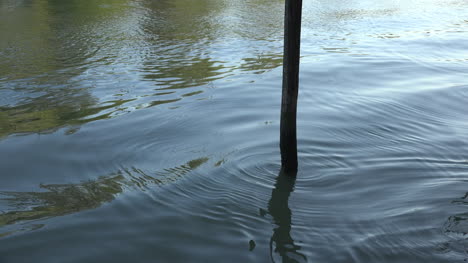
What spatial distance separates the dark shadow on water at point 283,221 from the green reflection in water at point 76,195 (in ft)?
3.83

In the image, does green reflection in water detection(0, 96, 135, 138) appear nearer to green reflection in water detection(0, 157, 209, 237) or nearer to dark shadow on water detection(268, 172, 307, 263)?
green reflection in water detection(0, 157, 209, 237)

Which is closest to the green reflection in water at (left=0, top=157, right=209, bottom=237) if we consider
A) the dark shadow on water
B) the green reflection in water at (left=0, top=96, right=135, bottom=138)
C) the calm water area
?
the calm water area

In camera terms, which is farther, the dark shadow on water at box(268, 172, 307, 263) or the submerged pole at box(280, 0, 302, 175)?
the submerged pole at box(280, 0, 302, 175)

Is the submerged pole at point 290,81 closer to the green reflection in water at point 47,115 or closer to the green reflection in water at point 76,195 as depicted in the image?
the green reflection in water at point 76,195

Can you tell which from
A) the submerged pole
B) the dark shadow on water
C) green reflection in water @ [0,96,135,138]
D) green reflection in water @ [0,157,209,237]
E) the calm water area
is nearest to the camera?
the dark shadow on water

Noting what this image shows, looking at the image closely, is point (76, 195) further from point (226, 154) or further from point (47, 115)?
point (47, 115)

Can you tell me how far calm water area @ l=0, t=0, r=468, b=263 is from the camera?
4105 mm

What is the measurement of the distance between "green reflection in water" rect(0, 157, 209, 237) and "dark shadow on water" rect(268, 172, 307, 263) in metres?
1.17

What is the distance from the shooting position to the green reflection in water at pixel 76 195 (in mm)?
4555

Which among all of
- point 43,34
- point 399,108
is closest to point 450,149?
point 399,108

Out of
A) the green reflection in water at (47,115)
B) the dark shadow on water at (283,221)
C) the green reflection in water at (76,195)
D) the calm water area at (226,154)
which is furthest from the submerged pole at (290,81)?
the green reflection in water at (47,115)

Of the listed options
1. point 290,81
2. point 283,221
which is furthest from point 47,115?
point 283,221

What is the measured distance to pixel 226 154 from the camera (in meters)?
5.94

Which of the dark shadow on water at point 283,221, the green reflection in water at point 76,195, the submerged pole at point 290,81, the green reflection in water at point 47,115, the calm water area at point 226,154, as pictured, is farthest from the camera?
the green reflection in water at point 47,115
